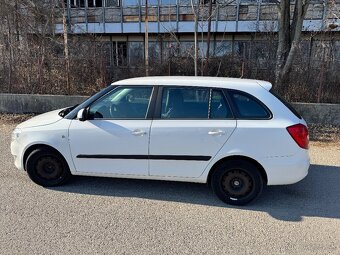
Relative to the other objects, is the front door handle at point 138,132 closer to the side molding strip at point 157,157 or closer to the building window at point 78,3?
the side molding strip at point 157,157

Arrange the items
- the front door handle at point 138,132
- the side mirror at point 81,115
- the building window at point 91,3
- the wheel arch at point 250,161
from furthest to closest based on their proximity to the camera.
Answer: the building window at point 91,3, the side mirror at point 81,115, the front door handle at point 138,132, the wheel arch at point 250,161

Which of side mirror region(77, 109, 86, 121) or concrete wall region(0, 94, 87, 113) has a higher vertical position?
side mirror region(77, 109, 86, 121)

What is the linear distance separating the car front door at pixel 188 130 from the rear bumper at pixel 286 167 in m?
0.63

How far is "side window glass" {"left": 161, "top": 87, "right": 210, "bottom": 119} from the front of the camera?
3.95m

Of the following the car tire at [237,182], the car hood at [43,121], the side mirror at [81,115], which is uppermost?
the side mirror at [81,115]

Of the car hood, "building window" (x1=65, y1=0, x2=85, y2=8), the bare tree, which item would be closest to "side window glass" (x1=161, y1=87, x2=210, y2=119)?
the car hood

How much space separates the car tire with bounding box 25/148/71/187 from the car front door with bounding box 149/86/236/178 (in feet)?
4.24

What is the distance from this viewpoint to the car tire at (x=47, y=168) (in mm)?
4340

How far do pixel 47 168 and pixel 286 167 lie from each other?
3154 millimetres

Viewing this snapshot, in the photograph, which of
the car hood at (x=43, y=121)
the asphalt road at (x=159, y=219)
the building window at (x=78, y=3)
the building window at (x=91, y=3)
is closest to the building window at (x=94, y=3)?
the building window at (x=91, y=3)

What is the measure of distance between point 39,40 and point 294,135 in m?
9.97

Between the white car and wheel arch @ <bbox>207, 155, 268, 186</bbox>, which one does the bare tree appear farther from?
wheel arch @ <bbox>207, 155, 268, 186</bbox>

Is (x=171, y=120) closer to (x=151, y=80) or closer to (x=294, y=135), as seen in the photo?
(x=151, y=80)

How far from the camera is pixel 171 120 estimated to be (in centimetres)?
395
